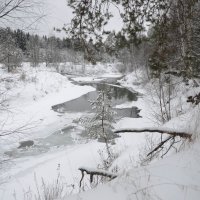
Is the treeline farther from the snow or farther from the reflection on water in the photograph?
the reflection on water

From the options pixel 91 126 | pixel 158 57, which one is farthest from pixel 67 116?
pixel 158 57

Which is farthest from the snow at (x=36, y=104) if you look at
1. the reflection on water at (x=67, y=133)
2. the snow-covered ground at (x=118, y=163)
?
the reflection on water at (x=67, y=133)

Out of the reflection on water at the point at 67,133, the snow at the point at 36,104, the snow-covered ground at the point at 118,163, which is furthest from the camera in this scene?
the snow at the point at 36,104

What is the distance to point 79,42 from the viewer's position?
390 cm

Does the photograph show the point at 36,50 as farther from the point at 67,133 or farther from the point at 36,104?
the point at 67,133

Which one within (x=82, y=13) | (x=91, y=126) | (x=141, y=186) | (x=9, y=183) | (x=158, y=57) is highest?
(x=82, y=13)

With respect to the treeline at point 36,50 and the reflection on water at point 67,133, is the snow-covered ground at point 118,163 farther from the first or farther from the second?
the treeline at point 36,50

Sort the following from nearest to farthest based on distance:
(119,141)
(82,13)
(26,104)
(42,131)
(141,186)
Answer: (141,186)
(82,13)
(119,141)
(42,131)
(26,104)

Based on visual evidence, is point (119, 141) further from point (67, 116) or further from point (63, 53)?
point (63, 53)

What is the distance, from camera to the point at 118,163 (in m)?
6.97

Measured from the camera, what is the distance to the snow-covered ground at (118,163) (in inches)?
66.7

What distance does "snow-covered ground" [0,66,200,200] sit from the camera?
170 cm

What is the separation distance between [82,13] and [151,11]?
114 centimetres

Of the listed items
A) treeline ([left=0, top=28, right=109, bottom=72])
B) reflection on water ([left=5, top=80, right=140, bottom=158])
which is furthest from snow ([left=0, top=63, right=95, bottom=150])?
treeline ([left=0, top=28, right=109, bottom=72])
